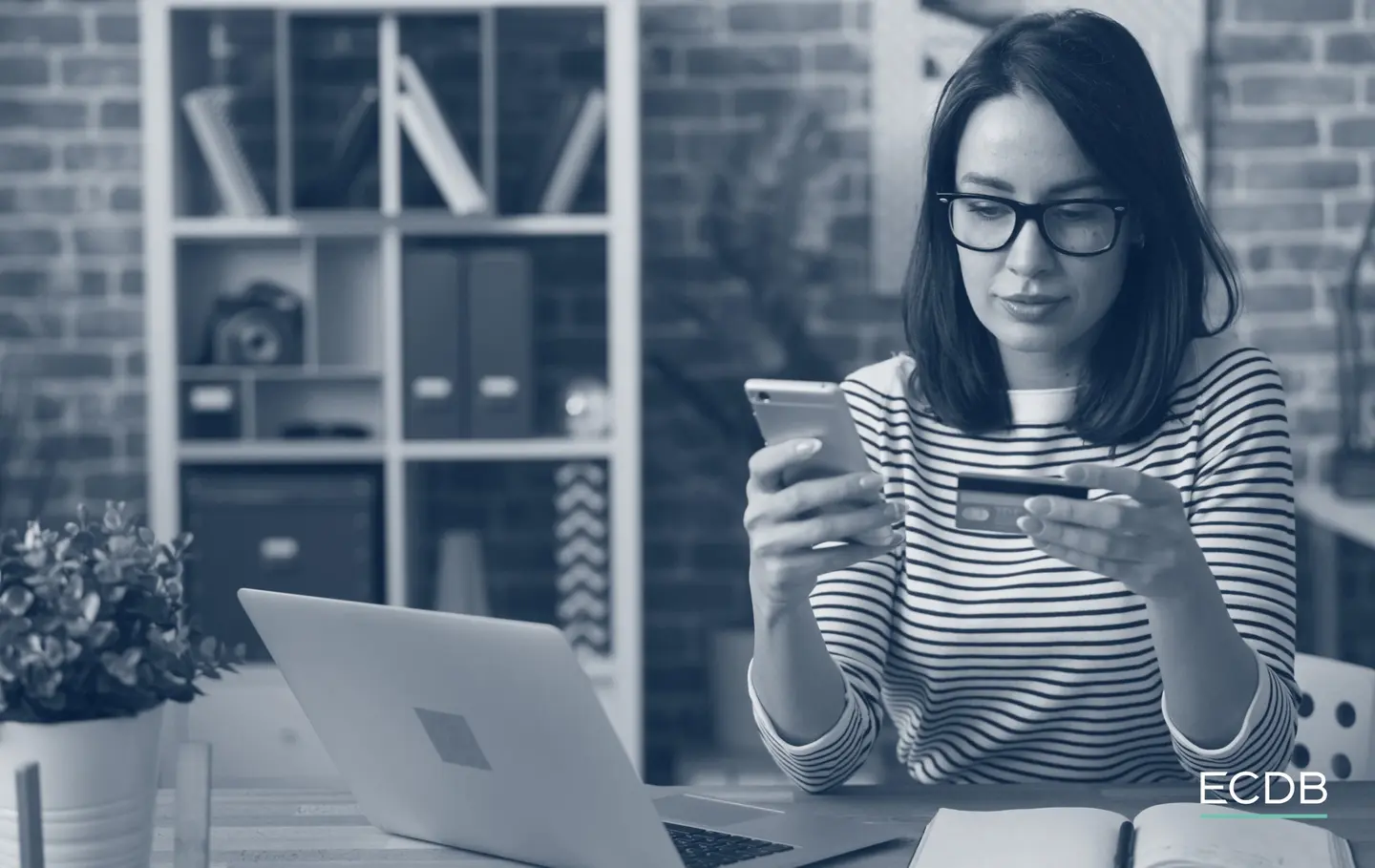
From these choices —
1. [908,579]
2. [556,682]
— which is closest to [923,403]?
[908,579]

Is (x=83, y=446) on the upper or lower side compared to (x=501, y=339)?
lower

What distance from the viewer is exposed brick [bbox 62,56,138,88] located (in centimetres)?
329

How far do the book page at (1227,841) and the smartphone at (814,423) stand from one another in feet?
0.97

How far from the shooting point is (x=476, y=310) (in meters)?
2.92

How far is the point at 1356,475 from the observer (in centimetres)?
290

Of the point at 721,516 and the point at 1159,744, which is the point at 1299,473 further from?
the point at 1159,744

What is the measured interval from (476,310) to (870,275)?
0.88 m

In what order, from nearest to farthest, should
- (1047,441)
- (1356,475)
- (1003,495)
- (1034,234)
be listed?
1. (1003,495)
2. (1034,234)
3. (1047,441)
4. (1356,475)

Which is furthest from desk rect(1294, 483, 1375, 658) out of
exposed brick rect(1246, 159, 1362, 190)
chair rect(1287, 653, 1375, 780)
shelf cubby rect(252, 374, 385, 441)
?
shelf cubby rect(252, 374, 385, 441)

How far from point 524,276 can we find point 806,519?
1789 mm

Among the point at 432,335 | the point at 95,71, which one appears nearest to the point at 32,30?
the point at 95,71

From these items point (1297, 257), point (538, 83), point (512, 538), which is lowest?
point (512, 538)

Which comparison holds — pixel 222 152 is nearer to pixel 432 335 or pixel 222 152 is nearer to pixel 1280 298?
pixel 432 335

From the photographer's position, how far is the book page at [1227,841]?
978 millimetres
